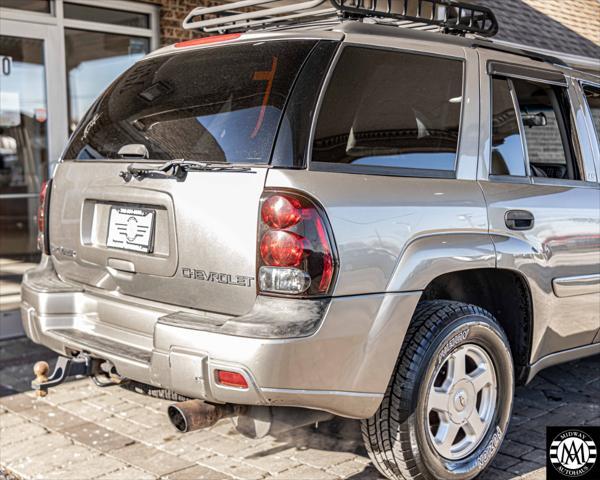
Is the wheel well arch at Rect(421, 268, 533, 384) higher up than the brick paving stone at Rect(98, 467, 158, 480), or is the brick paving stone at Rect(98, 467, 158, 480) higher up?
the wheel well arch at Rect(421, 268, 533, 384)

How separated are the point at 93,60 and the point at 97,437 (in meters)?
4.16

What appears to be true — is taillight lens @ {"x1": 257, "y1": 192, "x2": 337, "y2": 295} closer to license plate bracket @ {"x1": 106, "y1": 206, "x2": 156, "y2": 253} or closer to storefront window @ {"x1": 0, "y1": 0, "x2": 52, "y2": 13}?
license plate bracket @ {"x1": 106, "y1": 206, "x2": 156, "y2": 253}

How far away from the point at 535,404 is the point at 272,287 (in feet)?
8.06

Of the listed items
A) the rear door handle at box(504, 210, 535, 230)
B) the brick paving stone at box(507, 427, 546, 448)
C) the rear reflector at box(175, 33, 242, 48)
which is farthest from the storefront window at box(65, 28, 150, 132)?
Answer: the brick paving stone at box(507, 427, 546, 448)

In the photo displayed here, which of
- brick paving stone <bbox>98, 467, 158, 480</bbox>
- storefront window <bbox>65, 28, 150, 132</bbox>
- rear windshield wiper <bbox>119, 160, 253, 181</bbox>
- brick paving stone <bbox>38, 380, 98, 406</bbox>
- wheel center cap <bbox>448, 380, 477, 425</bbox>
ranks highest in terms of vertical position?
storefront window <bbox>65, 28, 150, 132</bbox>

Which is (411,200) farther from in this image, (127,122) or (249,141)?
(127,122)

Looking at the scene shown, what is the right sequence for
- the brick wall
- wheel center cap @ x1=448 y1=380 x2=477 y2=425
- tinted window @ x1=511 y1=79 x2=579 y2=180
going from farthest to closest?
the brick wall < tinted window @ x1=511 y1=79 x2=579 y2=180 < wheel center cap @ x1=448 y1=380 x2=477 y2=425

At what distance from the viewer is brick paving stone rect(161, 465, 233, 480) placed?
360 cm

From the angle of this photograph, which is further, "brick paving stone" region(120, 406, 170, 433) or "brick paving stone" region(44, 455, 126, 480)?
"brick paving stone" region(120, 406, 170, 433)

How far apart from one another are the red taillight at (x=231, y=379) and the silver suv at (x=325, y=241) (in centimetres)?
1

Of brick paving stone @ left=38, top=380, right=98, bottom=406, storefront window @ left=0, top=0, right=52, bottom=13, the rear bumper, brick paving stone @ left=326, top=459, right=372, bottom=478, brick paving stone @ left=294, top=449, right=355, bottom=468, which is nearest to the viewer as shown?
the rear bumper

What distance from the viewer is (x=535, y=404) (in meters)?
4.63

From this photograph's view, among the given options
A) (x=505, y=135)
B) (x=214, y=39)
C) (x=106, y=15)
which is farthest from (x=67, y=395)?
(x=106, y=15)

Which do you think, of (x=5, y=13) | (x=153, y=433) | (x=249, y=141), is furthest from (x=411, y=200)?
(x=5, y=13)
